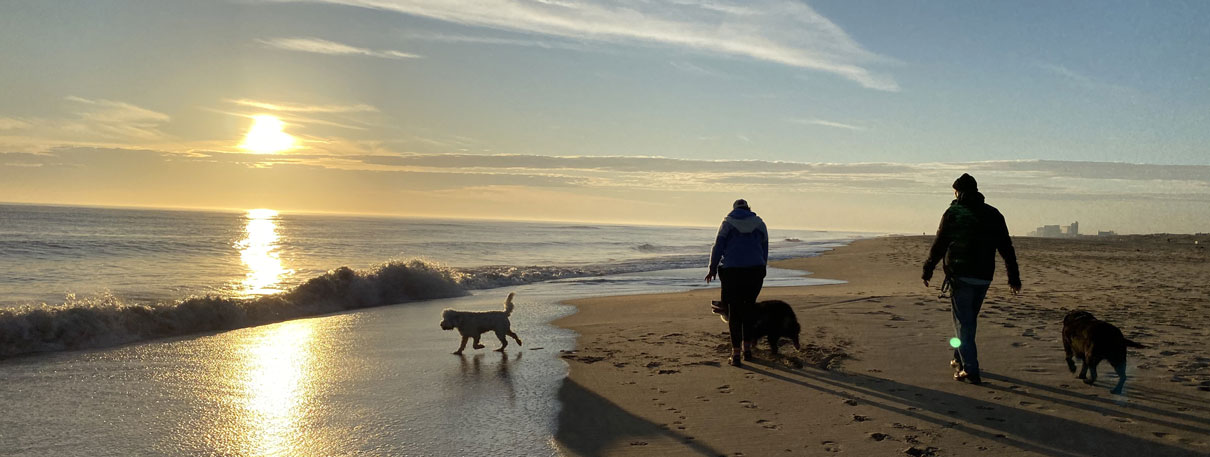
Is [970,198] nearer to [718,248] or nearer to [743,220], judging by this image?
[743,220]

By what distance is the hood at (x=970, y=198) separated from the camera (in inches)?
233

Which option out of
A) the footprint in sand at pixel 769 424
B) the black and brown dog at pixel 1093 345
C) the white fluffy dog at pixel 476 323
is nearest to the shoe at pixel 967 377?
the black and brown dog at pixel 1093 345

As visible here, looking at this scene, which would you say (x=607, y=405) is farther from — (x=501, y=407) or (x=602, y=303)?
(x=602, y=303)

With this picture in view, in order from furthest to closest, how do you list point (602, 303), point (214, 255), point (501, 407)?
point (214, 255)
point (602, 303)
point (501, 407)

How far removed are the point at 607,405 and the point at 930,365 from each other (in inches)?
139

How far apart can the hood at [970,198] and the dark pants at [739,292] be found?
2.05 m

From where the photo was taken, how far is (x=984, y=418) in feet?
16.0

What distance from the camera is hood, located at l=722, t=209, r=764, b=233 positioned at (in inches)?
279

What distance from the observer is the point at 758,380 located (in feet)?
21.1

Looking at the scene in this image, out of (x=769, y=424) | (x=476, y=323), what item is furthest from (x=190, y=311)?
(x=769, y=424)

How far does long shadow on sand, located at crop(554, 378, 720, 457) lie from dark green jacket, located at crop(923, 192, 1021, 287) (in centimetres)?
293

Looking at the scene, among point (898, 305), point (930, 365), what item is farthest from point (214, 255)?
point (930, 365)

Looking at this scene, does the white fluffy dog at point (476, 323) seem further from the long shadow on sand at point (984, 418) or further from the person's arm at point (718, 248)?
the long shadow on sand at point (984, 418)

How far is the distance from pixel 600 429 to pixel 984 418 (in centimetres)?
285
